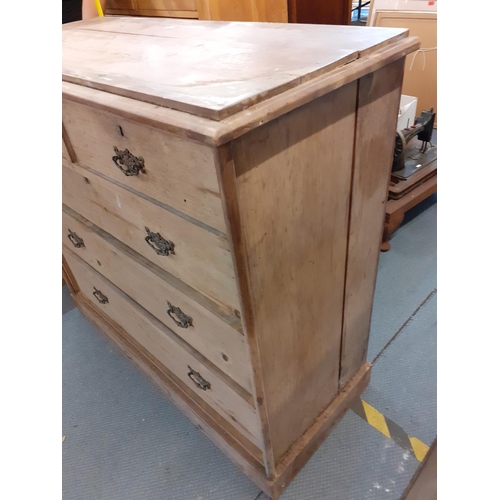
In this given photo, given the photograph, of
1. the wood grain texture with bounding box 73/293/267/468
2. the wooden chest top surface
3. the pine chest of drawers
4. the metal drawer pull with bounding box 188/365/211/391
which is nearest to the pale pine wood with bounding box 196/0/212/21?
Answer: the pine chest of drawers

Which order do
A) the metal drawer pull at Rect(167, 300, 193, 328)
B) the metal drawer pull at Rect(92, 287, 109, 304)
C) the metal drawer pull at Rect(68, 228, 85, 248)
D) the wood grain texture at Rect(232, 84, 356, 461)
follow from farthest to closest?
1. the metal drawer pull at Rect(92, 287, 109, 304)
2. the metal drawer pull at Rect(68, 228, 85, 248)
3. the metal drawer pull at Rect(167, 300, 193, 328)
4. the wood grain texture at Rect(232, 84, 356, 461)

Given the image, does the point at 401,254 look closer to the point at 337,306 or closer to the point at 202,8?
the point at 337,306

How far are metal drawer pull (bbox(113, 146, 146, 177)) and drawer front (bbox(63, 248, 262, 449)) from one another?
0.57 metres

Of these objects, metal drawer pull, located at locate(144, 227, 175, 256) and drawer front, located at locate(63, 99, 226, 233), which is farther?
metal drawer pull, located at locate(144, 227, 175, 256)

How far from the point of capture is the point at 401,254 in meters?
2.05

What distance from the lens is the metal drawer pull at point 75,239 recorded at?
4.52 ft

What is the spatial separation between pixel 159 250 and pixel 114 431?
896 mm

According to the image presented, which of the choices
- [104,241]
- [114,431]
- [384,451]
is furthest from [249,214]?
[114,431]

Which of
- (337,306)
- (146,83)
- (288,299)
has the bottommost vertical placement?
(337,306)

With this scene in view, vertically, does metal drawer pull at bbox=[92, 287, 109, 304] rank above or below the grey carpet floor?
above

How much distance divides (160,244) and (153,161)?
0.21 meters

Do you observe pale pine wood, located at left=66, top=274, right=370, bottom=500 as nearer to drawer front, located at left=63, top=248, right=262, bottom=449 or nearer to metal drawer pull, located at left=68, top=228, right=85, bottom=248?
drawer front, located at left=63, top=248, right=262, bottom=449

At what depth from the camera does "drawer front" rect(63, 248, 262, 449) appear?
1082 mm

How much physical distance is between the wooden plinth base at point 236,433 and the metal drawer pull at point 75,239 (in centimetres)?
39
